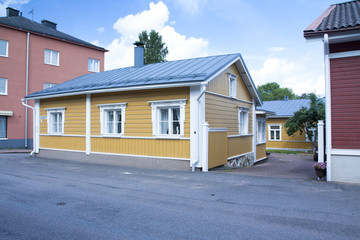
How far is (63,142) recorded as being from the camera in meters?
15.7

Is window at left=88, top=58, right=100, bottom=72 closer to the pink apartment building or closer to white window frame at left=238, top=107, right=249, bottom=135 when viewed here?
the pink apartment building

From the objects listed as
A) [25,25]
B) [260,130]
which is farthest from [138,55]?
[25,25]

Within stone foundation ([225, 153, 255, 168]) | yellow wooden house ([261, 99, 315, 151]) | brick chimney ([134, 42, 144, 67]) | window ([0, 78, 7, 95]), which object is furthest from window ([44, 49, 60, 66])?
stone foundation ([225, 153, 255, 168])

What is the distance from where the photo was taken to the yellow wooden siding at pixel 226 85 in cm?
1228

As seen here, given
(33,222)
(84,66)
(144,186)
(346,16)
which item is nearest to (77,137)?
(144,186)

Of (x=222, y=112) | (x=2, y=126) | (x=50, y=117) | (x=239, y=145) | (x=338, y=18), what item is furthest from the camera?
(x=2, y=126)

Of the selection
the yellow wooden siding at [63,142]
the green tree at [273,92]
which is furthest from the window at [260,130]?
the green tree at [273,92]

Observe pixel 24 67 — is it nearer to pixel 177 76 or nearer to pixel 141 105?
pixel 141 105

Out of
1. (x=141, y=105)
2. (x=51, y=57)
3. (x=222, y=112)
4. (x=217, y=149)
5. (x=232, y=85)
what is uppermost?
(x=51, y=57)

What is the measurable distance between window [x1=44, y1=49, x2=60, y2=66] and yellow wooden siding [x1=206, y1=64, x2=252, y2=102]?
18.5 m

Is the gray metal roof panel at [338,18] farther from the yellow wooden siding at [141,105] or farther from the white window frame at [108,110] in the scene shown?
the white window frame at [108,110]

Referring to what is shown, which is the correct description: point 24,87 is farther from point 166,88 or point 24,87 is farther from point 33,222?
point 33,222

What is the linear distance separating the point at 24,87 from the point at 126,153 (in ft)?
52.1

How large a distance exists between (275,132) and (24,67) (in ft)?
72.1
